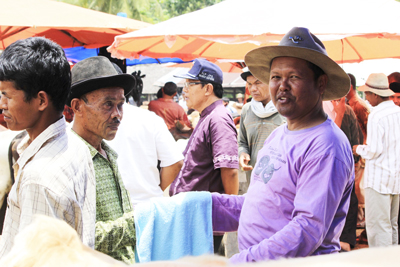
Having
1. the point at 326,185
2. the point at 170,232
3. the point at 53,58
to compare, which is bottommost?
the point at 170,232

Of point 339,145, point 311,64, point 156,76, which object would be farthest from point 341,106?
point 156,76

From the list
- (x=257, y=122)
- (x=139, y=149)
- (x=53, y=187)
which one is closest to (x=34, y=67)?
(x=53, y=187)

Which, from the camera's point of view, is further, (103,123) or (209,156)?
(209,156)

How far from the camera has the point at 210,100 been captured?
12.3 feet

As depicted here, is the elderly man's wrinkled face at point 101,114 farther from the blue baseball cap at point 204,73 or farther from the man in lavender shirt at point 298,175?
the blue baseball cap at point 204,73

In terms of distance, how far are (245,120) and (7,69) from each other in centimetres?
349

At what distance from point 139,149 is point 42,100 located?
1.56m

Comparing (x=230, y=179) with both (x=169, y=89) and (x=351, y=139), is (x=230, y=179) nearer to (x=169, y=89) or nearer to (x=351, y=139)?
(x=351, y=139)

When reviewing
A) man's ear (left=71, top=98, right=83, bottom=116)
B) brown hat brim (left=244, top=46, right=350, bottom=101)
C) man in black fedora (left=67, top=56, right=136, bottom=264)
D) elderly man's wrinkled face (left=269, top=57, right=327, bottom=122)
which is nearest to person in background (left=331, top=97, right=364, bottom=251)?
brown hat brim (left=244, top=46, right=350, bottom=101)

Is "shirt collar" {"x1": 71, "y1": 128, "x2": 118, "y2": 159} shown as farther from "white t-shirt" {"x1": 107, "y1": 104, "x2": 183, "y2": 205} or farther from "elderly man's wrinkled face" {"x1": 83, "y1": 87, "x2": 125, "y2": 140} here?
"white t-shirt" {"x1": 107, "y1": 104, "x2": 183, "y2": 205}

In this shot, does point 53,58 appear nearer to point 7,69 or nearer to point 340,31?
point 7,69

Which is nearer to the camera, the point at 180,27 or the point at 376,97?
the point at 180,27

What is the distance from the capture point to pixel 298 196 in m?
1.76

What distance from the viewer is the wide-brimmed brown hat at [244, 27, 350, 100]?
2033 millimetres
